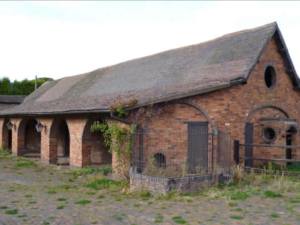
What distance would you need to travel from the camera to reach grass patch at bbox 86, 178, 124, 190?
531 inches

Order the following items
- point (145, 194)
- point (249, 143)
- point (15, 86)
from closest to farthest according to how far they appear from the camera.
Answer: point (145, 194), point (249, 143), point (15, 86)

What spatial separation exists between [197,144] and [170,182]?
4.24 meters

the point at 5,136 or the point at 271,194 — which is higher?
the point at 5,136

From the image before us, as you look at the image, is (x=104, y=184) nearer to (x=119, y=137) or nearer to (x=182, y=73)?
(x=119, y=137)

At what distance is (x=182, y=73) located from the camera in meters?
18.3

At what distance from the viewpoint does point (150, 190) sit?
12.1 m

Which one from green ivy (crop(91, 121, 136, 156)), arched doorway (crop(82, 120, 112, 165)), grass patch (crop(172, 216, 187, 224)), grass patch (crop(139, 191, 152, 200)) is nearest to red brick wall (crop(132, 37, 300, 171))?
green ivy (crop(91, 121, 136, 156))

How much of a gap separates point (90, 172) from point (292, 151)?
8645 millimetres

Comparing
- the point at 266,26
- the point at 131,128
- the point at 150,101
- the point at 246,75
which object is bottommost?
the point at 131,128

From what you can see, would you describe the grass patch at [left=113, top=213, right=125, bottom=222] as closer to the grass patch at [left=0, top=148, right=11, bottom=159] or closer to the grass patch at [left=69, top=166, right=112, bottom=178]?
the grass patch at [left=69, top=166, right=112, bottom=178]

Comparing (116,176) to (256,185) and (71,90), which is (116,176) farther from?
(71,90)

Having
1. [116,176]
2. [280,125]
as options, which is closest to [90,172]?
[116,176]

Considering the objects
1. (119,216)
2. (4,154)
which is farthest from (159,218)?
(4,154)

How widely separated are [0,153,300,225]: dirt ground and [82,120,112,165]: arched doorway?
9.76 feet
